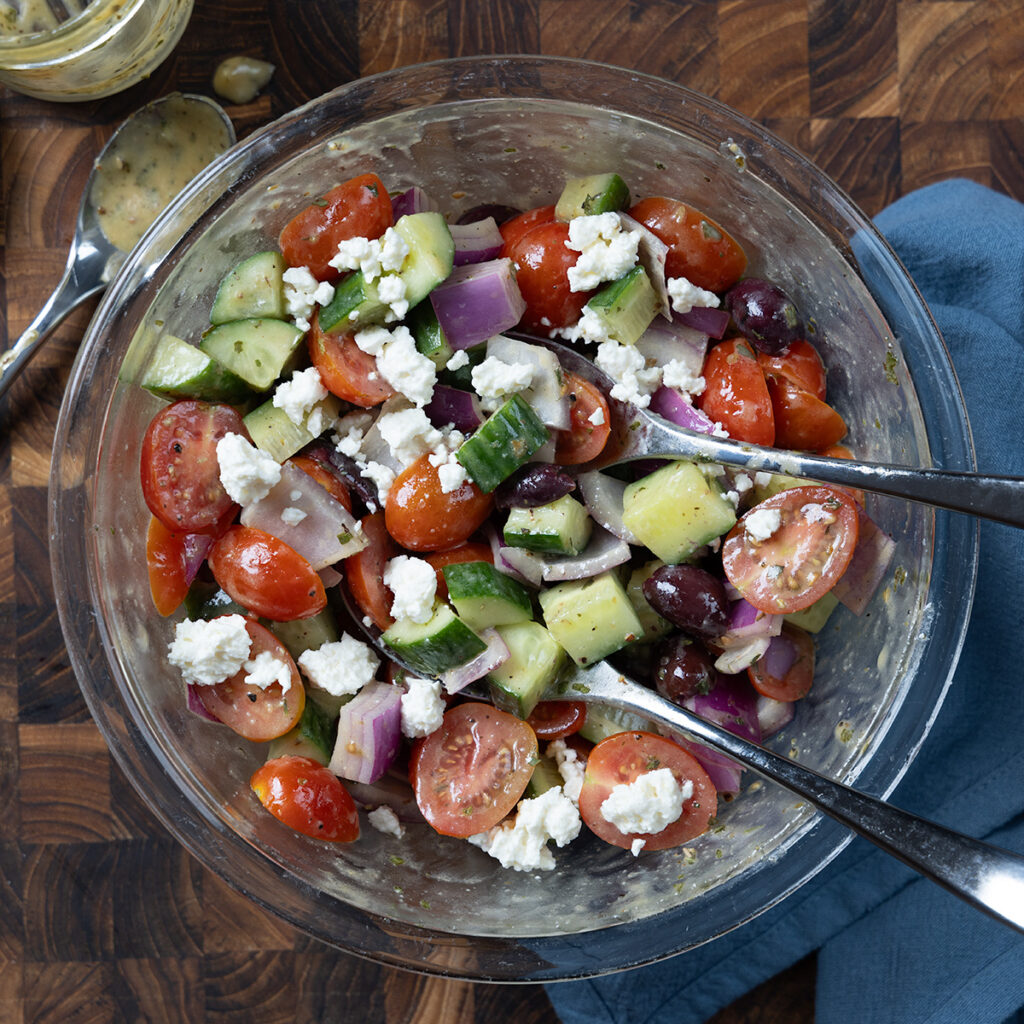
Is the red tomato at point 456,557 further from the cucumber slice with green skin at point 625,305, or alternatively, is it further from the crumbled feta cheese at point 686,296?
the crumbled feta cheese at point 686,296

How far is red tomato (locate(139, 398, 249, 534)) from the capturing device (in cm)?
180

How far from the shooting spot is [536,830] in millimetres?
1861

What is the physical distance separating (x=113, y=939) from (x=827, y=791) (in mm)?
1666

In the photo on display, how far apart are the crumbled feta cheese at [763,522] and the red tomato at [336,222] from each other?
88cm

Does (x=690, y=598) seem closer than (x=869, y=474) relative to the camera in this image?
No

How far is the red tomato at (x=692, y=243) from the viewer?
1.92 metres

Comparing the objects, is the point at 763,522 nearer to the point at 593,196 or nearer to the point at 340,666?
the point at 593,196

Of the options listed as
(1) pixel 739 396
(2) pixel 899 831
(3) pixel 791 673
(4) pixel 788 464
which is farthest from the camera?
(3) pixel 791 673

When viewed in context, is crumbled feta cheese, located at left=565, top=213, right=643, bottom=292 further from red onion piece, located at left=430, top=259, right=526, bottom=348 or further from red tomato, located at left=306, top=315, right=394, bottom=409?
red tomato, located at left=306, top=315, right=394, bottom=409

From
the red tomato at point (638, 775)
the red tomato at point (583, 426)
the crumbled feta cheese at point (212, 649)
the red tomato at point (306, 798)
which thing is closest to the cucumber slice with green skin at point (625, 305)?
the red tomato at point (583, 426)

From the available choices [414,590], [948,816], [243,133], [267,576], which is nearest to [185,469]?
[267,576]

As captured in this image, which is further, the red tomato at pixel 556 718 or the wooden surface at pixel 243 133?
the wooden surface at pixel 243 133

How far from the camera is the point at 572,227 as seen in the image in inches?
72.9

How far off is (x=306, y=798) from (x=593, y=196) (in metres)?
1.26
